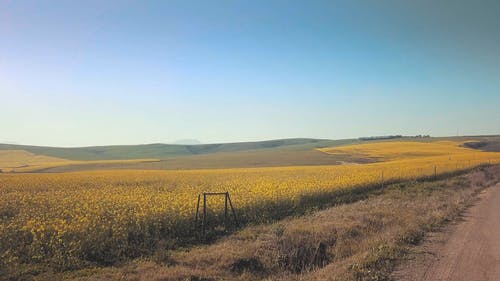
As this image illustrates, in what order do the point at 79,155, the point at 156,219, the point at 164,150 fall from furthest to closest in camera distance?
the point at 164,150, the point at 79,155, the point at 156,219

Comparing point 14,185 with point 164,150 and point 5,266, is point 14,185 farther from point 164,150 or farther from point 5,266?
point 164,150

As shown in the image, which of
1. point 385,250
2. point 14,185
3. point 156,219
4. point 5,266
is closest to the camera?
point 5,266

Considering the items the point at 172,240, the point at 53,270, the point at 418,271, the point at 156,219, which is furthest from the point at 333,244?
the point at 53,270

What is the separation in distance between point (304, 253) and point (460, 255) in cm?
389

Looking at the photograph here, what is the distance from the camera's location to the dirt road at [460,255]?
8.98m

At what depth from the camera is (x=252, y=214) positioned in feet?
57.5

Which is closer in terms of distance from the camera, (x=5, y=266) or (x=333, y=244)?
(x=5, y=266)

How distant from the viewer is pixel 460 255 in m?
10.6

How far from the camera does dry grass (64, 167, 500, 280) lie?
372 inches

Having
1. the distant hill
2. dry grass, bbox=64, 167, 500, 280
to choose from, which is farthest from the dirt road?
the distant hill

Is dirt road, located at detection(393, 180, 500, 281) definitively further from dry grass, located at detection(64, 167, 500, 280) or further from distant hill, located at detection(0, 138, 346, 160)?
distant hill, located at detection(0, 138, 346, 160)

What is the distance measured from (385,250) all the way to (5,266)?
9045 millimetres

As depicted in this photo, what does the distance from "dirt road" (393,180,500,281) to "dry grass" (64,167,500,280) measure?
1.57 feet

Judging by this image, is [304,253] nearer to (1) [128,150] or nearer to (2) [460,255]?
(2) [460,255]
